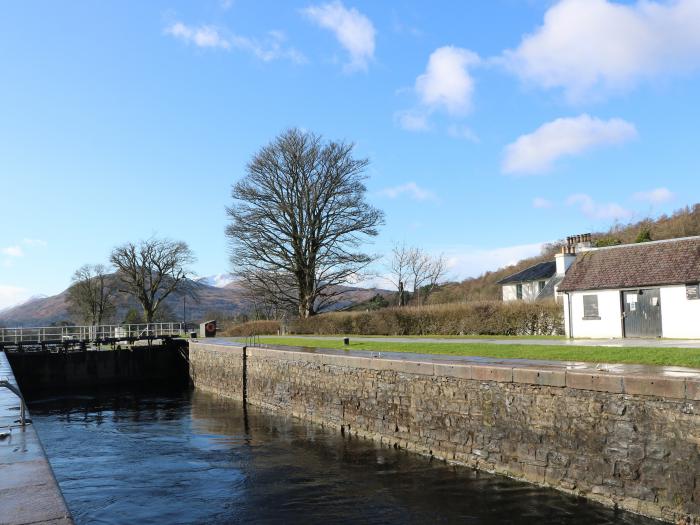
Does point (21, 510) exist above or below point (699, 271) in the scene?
below

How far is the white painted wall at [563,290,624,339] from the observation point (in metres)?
22.8

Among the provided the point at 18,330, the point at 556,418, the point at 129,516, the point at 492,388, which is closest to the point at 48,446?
the point at 129,516

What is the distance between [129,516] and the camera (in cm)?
1027

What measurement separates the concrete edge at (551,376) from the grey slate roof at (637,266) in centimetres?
1183

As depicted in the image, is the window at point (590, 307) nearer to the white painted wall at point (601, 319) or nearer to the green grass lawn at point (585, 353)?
the white painted wall at point (601, 319)

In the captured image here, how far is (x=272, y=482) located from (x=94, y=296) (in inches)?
2443

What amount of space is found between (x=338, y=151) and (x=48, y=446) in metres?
28.5

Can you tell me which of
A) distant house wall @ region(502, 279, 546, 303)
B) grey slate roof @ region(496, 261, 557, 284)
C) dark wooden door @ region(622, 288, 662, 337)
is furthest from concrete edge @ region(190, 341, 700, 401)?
grey slate roof @ region(496, 261, 557, 284)

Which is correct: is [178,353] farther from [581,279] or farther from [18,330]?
[581,279]

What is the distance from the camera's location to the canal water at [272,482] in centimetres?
996

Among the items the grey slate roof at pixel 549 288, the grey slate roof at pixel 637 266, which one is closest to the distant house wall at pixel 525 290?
the grey slate roof at pixel 549 288

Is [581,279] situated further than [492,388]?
Yes

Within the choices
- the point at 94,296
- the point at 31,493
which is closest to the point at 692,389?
the point at 31,493

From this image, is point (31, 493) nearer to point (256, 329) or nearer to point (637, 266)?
point (637, 266)
